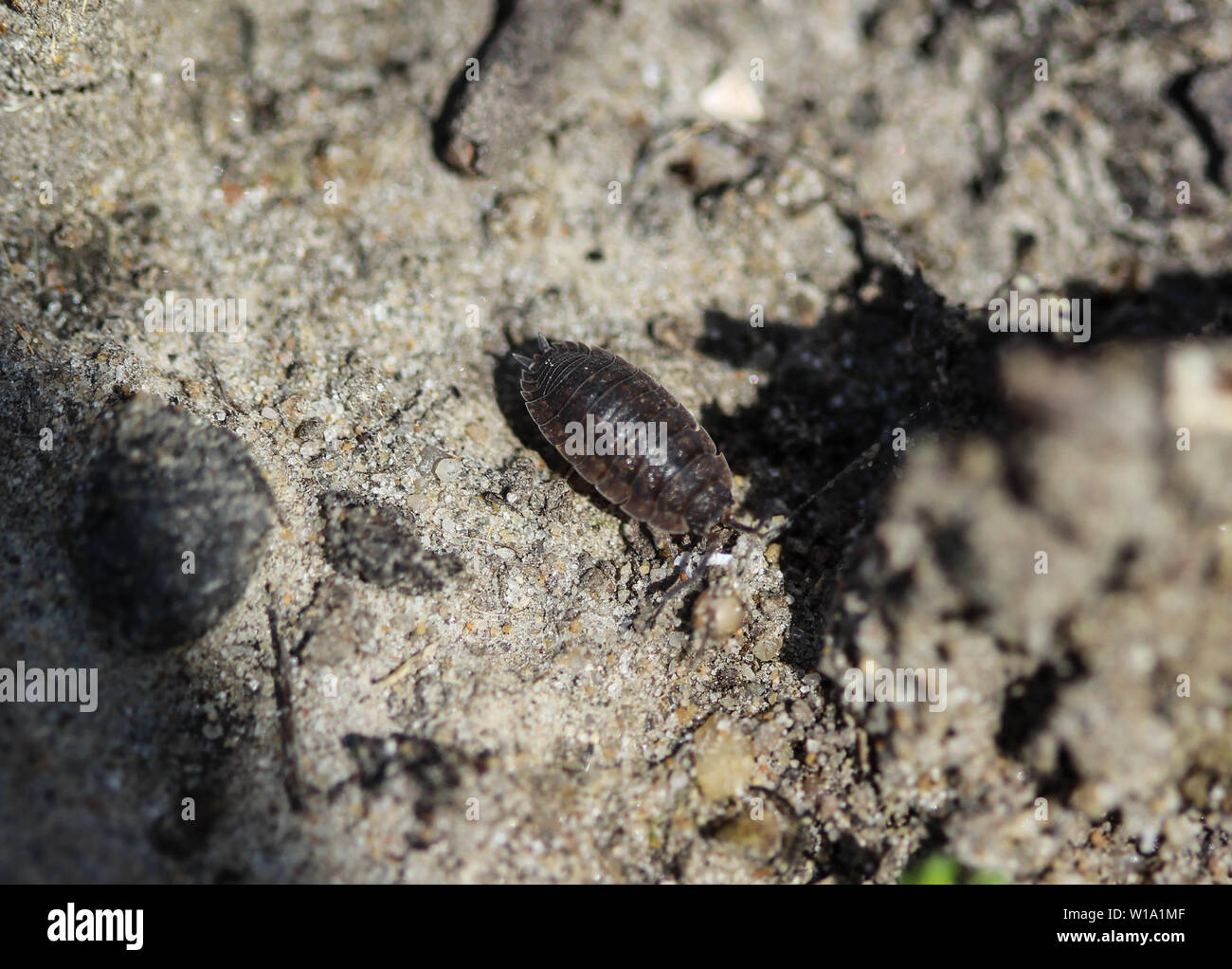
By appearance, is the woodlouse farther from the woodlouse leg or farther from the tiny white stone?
the tiny white stone

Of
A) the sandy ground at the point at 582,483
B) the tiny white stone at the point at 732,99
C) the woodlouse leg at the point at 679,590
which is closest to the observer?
the sandy ground at the point at 582,483

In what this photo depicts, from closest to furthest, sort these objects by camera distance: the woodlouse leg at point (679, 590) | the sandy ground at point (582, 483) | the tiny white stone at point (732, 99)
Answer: the sandy ground at point (582, 483) → the woodlouse leg at point (679, 590) → the tiny white stone at point (732, 99)

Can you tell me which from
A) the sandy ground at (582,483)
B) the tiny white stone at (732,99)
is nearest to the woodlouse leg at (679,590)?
the sandy ground at (582,483)

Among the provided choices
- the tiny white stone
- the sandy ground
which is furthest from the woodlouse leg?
the tiny white stone

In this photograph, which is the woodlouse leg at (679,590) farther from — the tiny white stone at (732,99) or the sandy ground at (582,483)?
the tiny white stone at (732,99)

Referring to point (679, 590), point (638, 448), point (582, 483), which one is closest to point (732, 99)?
point (638, 448)
